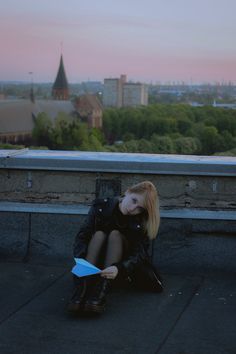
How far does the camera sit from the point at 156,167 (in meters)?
5.21

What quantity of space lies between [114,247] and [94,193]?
3.62 ft

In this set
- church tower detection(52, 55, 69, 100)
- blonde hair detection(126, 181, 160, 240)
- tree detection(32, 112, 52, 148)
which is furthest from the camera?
church tower detection(52, 55, 69, 100)

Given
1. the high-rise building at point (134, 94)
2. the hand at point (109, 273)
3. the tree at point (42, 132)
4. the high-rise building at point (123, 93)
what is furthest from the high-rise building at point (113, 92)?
the hand at point (109, 273)

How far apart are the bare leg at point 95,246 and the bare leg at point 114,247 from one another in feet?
0.16

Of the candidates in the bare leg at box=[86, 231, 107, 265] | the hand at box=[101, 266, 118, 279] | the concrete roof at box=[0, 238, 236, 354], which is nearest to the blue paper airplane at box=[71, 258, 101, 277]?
the hand at box=[101, 266, 118, 279]

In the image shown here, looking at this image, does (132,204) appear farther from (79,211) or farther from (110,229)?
(79,211)

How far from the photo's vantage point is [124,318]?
13.3 feet

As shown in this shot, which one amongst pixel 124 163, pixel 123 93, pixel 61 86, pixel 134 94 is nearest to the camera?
pixel 124 163

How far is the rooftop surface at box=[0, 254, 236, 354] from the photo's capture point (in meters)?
3.55

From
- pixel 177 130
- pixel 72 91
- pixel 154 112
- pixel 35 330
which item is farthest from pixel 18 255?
pixel 72 91

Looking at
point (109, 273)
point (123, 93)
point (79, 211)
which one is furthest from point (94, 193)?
point (123, 93)

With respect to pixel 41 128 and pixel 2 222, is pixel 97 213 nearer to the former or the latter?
pixel 2 222

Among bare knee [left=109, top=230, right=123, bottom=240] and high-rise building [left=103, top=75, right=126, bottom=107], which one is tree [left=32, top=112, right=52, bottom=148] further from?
bare knee [left=109, top=230, right=123, bottom=240]

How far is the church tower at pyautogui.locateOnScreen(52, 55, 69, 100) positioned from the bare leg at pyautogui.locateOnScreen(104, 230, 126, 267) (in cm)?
12249
